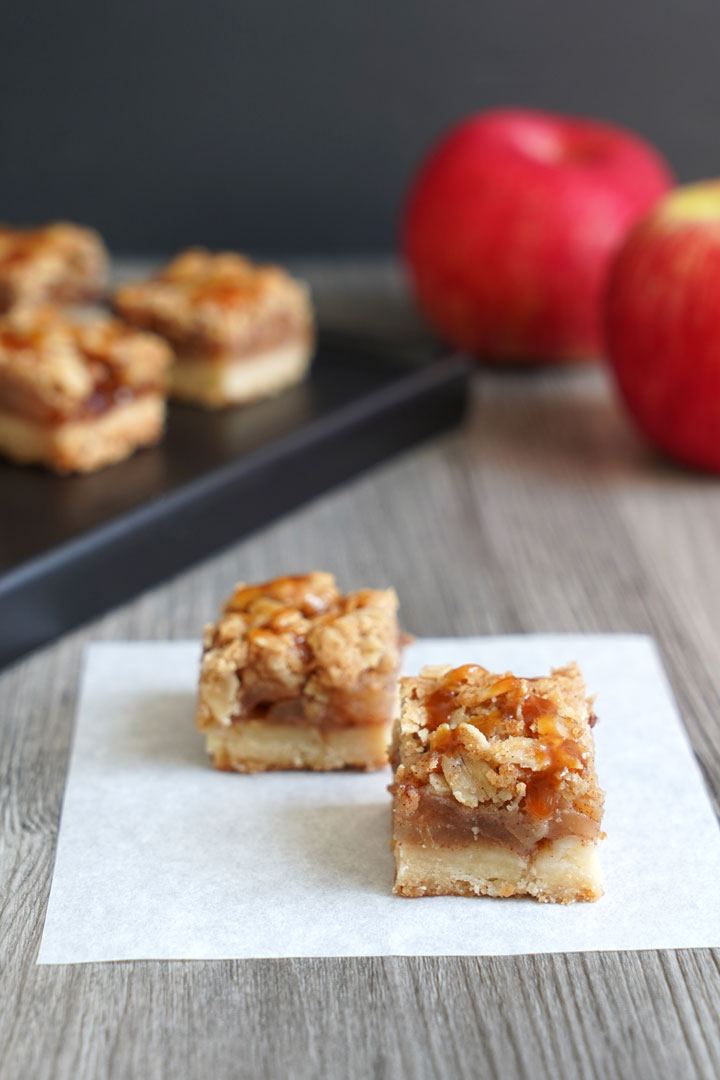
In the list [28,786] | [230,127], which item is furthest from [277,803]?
[230,127]

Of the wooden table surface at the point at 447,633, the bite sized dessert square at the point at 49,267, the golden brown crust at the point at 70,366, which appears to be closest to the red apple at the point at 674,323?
the wooden table surface at the point at 447,633

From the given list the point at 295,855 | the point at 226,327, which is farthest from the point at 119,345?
the point at 295,855

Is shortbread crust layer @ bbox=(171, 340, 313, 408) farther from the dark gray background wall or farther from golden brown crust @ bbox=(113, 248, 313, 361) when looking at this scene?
the dark gray background wall

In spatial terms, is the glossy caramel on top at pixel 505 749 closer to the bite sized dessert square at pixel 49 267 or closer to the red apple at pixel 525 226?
the red apple at pixel 525 226

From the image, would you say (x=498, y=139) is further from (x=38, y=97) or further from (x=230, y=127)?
(x=38, y=97)

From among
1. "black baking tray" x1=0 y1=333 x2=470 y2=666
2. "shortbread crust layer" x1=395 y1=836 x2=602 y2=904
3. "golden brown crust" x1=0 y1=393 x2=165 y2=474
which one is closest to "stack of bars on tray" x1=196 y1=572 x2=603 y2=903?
"shortbread crust layer" x1=395 y1=836 x2=602 y2=904

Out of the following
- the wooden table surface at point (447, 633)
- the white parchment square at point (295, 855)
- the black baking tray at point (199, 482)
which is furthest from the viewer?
the black baking tray at point (199, 482)
